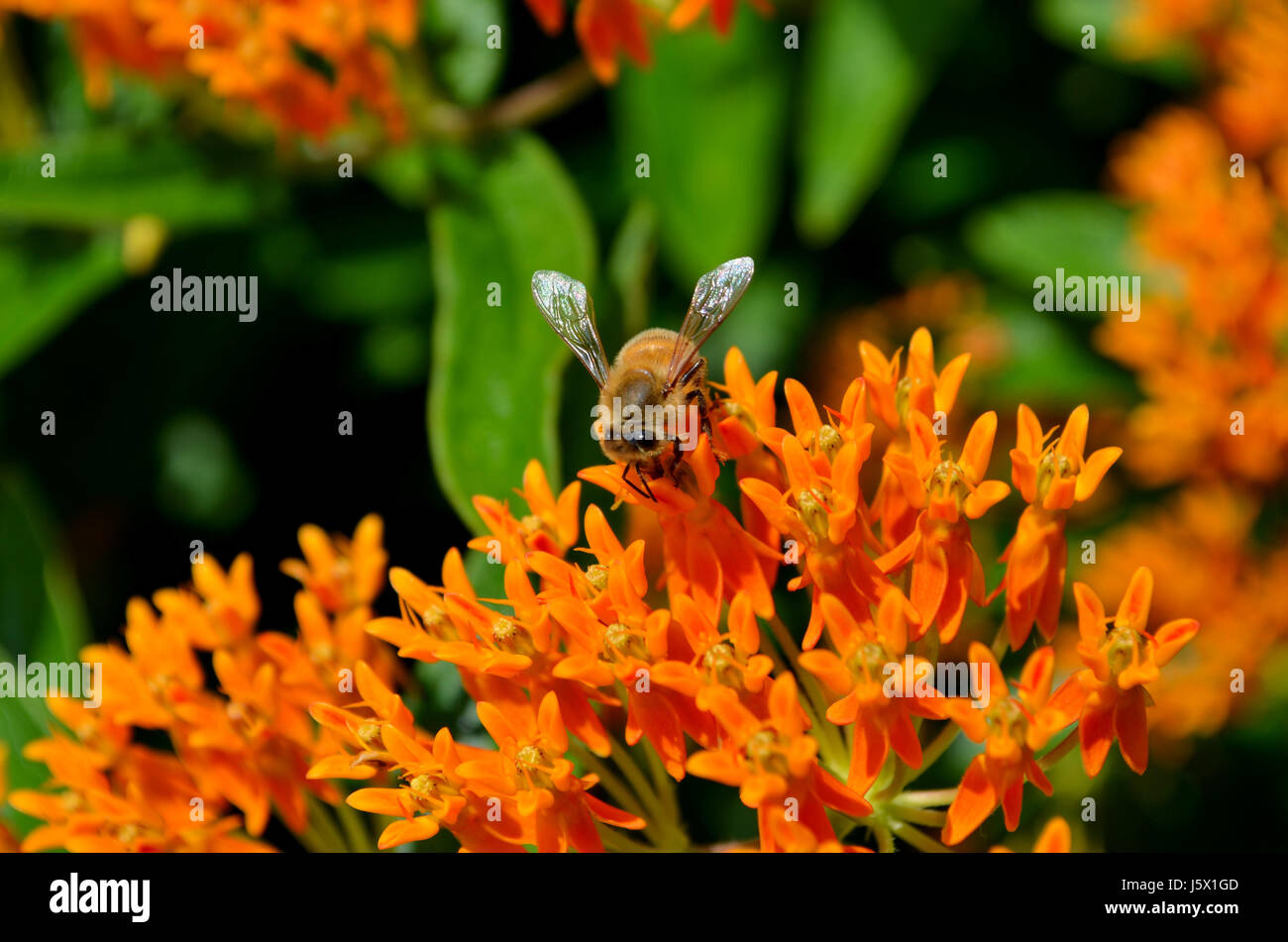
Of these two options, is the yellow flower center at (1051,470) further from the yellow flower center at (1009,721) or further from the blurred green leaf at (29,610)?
the blurred green leaf at (29,610)

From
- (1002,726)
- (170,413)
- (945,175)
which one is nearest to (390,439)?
(170,413)

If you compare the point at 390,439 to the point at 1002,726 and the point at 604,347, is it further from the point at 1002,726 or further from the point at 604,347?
the point at 1002,726

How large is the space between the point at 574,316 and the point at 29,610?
196cm

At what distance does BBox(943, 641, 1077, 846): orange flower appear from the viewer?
90.5 inches

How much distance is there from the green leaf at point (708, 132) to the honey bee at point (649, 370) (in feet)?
2.66

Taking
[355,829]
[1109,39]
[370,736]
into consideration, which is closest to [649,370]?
[370,736]

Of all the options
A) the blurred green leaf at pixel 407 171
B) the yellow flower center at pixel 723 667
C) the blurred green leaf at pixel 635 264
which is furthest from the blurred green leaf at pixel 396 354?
the yellow flower center at pixel 723 667

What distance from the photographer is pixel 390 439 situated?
4.29 m

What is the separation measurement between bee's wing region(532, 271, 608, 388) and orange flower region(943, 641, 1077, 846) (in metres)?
1.24

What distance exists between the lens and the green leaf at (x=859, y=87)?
12.3ft

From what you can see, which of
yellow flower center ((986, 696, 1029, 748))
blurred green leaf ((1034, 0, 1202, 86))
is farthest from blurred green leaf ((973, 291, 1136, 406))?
yellow flower center ((986, 696, 1029, 748))

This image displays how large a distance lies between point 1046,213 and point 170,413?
10.1ft

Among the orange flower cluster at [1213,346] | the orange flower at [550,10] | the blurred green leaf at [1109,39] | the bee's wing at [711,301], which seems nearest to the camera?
the bee's wing at [711,301]

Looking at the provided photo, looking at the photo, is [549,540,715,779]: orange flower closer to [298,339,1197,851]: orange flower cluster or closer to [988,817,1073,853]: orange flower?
[298,339,1197,851]: orange flower cluster
